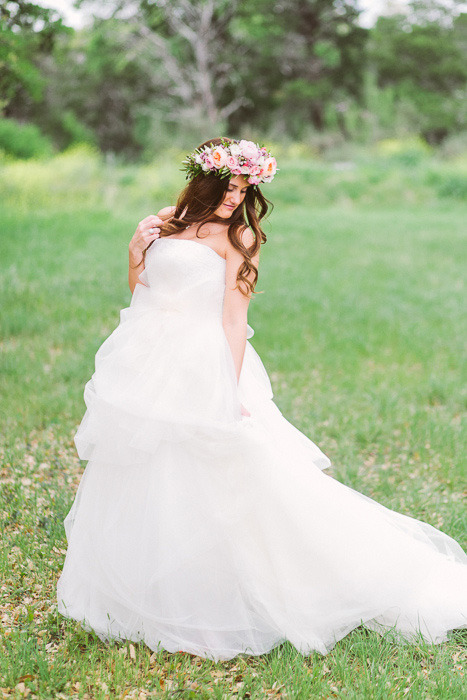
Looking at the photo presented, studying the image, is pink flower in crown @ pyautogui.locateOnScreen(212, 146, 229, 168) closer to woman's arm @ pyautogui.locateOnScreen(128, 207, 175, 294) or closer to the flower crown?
the flower crown

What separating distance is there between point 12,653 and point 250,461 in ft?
4.57

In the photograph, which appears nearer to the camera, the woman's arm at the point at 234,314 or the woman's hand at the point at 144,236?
the woman's arm at the point at 234,314

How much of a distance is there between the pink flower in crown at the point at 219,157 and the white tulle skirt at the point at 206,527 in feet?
2.35

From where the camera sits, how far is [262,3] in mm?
35656

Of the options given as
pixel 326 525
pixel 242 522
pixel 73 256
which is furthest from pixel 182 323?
pixel 73 256

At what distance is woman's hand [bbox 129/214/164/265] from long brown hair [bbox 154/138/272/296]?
5cm

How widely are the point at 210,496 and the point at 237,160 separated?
1.54 m

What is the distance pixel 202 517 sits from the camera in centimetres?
305

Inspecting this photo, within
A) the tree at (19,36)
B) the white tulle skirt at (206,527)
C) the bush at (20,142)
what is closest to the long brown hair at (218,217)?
the white tulle skirt at (206,527)

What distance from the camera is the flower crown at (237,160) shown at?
3145 millimetres

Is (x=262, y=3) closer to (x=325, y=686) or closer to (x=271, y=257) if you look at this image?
(x=271, y=257)

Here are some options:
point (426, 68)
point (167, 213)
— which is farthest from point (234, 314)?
point (426, 68)

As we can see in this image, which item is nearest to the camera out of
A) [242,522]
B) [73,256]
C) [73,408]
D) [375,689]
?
[375,689]

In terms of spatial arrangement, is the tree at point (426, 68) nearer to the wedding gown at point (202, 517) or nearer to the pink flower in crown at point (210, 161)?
the pink flower in crown at point (210, 161)
